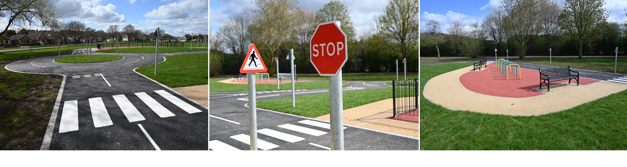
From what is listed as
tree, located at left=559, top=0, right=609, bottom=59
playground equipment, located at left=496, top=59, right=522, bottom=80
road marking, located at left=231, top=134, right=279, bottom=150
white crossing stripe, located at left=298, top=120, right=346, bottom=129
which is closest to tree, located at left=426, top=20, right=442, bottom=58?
playground equipment, located at left=496, top=59, right=522, bottom=80

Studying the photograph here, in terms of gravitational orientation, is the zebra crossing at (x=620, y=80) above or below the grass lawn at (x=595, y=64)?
below

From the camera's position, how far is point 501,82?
550cm

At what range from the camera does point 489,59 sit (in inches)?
226

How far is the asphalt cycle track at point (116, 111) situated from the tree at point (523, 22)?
5.94m

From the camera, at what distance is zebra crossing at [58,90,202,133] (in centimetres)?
486

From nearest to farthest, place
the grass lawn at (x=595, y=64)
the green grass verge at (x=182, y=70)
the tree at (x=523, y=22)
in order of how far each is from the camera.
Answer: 1. the grass lawn at (x=595, y=64)
2. the tree at (x=523, y=22)
3. the green grass verge at (x=182, y=70)

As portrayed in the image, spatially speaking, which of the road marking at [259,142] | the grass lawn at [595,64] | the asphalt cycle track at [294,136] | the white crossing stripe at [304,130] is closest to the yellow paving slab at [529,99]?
the grass lawn at [595,64]

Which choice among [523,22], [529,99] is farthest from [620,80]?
[523,22]

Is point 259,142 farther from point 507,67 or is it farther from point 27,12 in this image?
point 507,67

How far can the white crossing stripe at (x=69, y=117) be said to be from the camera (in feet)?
15.6

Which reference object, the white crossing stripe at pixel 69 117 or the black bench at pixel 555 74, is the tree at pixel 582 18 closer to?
the black bench at pixel 555 74

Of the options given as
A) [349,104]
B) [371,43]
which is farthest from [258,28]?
[349,104]

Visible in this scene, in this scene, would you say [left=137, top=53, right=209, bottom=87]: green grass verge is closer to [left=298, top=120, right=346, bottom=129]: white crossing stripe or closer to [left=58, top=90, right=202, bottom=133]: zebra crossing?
[left=58, top=90, right=202, bottom=133]: zebra crossing

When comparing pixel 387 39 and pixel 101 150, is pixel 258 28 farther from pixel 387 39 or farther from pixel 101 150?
pixel 101 150
